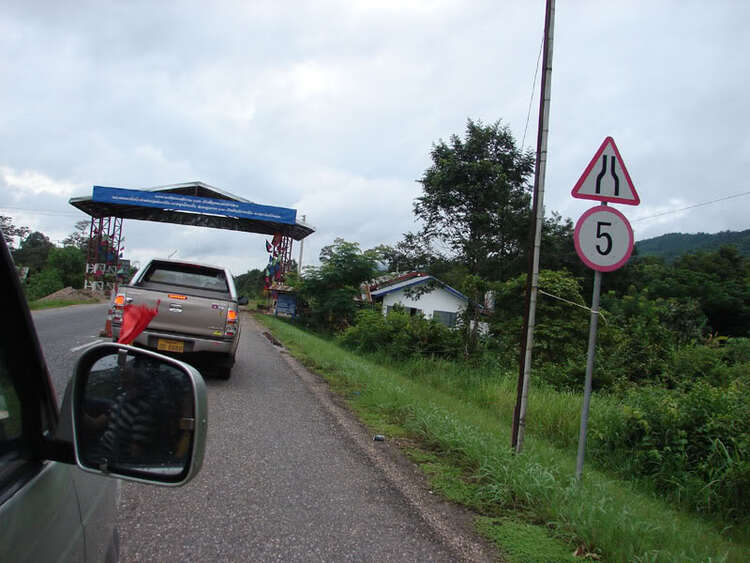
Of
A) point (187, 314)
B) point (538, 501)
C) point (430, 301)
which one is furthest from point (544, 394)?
point (430, 301)

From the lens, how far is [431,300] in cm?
3975

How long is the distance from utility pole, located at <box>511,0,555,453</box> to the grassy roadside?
37 cm

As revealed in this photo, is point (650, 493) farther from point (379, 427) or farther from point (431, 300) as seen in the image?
point (431, 300)

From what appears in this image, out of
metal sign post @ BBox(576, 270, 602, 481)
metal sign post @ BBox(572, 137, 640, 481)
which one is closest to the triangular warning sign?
metal sign post @ BBox(572, 137, 640, 481)

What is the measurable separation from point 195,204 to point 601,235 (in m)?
36.1

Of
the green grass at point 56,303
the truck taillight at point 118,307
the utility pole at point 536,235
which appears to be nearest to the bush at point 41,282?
the green grass at point 56,303

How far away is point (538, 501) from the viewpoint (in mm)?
4125

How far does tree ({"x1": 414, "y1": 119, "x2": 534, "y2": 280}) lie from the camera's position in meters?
14.2

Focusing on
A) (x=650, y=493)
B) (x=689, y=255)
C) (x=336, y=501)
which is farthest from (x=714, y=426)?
(x=689, y=255)

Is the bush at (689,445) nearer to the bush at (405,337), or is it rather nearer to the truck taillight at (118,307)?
the truck taillight at (118,307)

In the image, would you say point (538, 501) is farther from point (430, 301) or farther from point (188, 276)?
point (430, 301)

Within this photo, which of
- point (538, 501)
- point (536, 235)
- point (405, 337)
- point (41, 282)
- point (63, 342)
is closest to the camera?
point (538, 501)

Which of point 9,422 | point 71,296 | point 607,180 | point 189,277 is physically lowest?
point 71,296

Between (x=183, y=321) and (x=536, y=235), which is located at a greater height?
(x=536, y=235)
